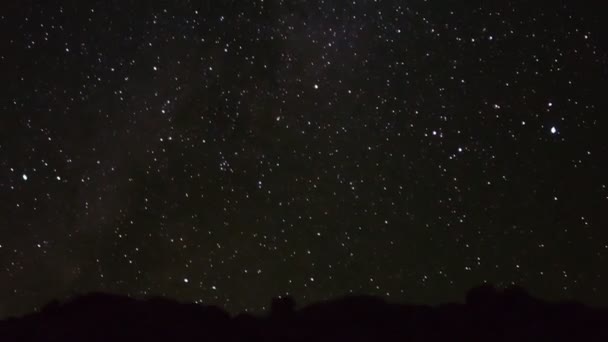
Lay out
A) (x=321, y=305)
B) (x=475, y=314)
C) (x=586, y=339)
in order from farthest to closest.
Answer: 1. (x=321, y=305)
2. (x=475, y=314)
3. (x=586, y=339)

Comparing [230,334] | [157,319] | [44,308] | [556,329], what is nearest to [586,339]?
[556,329]

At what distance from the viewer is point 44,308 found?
356 inches

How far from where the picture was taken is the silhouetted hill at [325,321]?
26.9 ft

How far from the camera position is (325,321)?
8.80m

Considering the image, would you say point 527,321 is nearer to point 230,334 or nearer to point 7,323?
point 230,334

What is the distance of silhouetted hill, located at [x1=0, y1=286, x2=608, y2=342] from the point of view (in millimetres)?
8195

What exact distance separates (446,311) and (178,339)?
2565 millimetres

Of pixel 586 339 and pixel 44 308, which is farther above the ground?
pixel 44 308

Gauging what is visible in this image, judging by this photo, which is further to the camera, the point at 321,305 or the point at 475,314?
the point at 321,305

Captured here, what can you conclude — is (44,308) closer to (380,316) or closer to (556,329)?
(380,316)

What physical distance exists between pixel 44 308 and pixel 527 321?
15.4ft

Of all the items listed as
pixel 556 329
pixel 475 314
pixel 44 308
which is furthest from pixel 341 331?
pixel 44 308

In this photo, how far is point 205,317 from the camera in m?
8.80

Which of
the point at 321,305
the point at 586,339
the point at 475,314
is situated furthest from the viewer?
the point at 321,305
